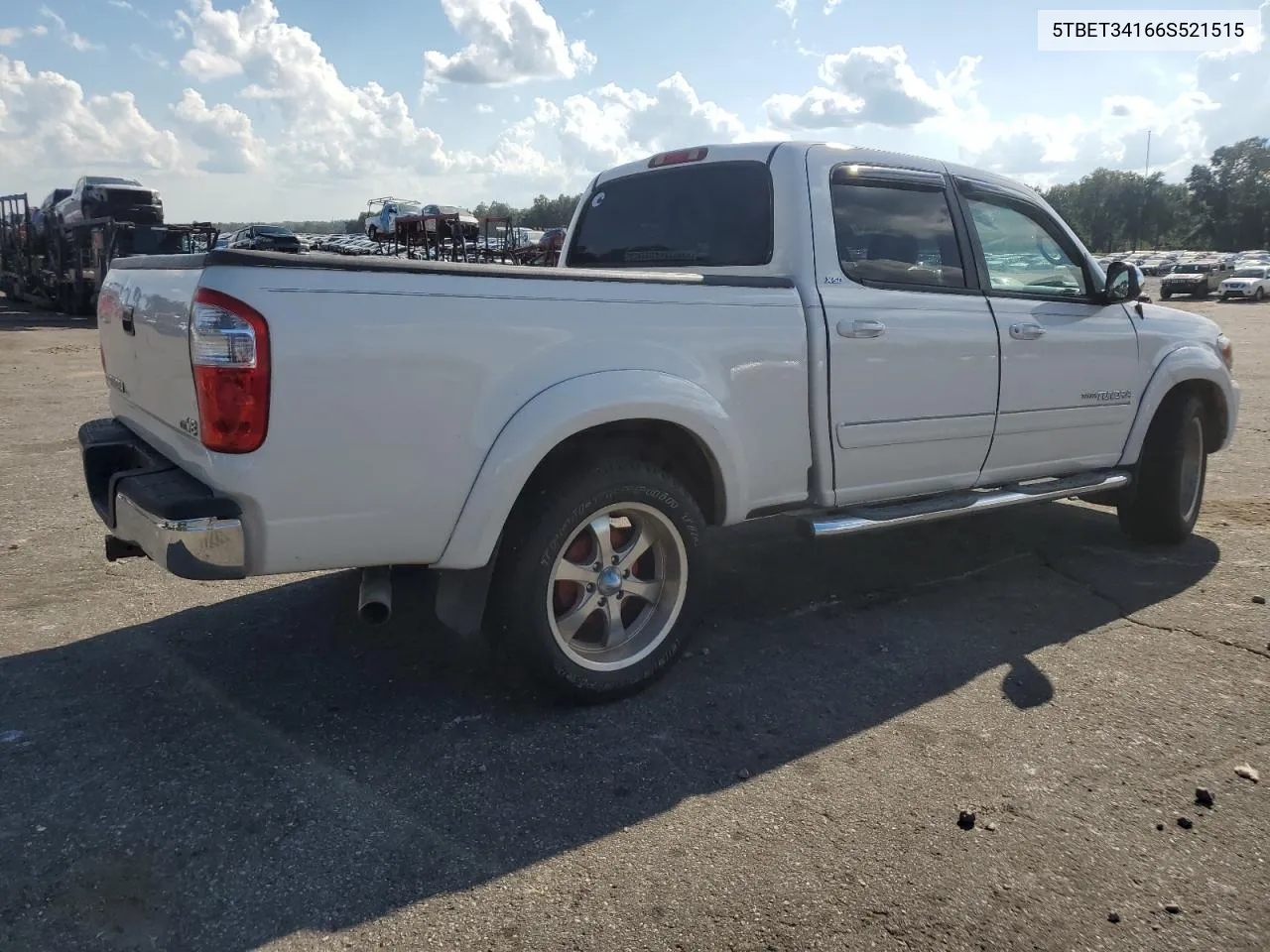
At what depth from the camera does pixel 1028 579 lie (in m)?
5.28

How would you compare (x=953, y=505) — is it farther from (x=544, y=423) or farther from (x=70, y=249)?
(x=70, y=249)

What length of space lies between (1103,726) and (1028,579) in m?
1.76

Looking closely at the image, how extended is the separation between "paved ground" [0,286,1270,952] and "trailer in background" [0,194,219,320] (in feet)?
47.0

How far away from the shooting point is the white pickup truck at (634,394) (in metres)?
2.92

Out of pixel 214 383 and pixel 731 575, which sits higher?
pixel 214 383

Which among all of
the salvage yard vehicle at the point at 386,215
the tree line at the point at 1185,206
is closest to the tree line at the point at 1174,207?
the tree line at the point at 1185,206

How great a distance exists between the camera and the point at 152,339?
3.35 m

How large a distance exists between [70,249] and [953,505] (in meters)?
22.8

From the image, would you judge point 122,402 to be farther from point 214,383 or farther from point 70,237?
point 70,237

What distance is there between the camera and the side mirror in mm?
5289

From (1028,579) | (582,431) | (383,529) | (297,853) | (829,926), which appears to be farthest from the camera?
(1028,579)

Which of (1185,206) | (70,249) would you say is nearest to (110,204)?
(70,249)

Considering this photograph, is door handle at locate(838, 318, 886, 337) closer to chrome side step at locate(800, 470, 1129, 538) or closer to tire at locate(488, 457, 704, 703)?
chrome side step at locate(800, 470, 1129, 538)

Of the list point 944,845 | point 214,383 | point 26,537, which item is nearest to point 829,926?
point 944,845
